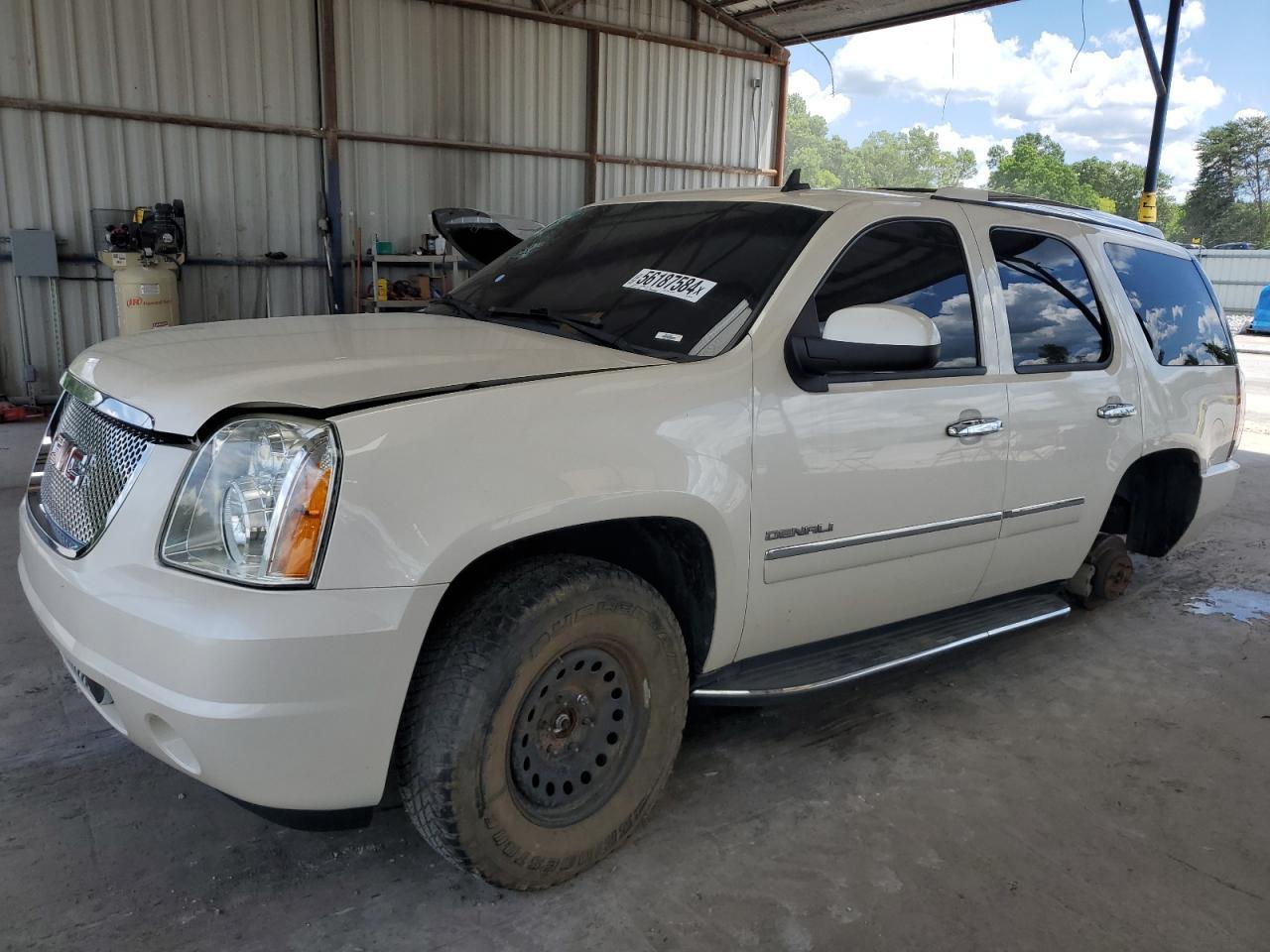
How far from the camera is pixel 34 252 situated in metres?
9.56

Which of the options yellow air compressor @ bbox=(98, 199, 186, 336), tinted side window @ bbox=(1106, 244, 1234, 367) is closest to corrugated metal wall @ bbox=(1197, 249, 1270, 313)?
tinted side window @ bbox=(1106, 244, 1234, 367)

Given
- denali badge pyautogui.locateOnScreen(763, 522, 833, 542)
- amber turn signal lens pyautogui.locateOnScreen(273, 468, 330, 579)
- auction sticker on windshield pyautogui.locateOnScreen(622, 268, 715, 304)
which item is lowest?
denali badge pyautogui.locateOnScreen(763, 522, 833, 542)

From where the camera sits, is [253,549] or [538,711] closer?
[253,549]

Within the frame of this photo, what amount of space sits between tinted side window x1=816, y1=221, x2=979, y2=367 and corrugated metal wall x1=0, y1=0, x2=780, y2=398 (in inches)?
381

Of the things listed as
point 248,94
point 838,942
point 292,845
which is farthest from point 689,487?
point 248,94

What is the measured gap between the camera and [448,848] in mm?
2211

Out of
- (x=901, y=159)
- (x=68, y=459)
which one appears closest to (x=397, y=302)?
(x=68, y=459)

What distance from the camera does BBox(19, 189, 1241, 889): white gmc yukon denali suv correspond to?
1953 millimetres

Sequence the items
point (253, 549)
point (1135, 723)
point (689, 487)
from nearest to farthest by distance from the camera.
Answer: point (253, 549)
point (689, 487)
point (1135, 723)

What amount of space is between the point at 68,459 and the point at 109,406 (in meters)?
0.30

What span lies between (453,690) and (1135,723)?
2.70m

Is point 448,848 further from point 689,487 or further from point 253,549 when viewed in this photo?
point 689,487

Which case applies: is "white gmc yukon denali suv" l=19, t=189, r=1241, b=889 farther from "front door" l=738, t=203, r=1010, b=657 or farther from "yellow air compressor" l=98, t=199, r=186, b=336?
"yellow air compressor" l=98, t=199, r=186, b=336

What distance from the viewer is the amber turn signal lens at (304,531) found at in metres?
1.91
